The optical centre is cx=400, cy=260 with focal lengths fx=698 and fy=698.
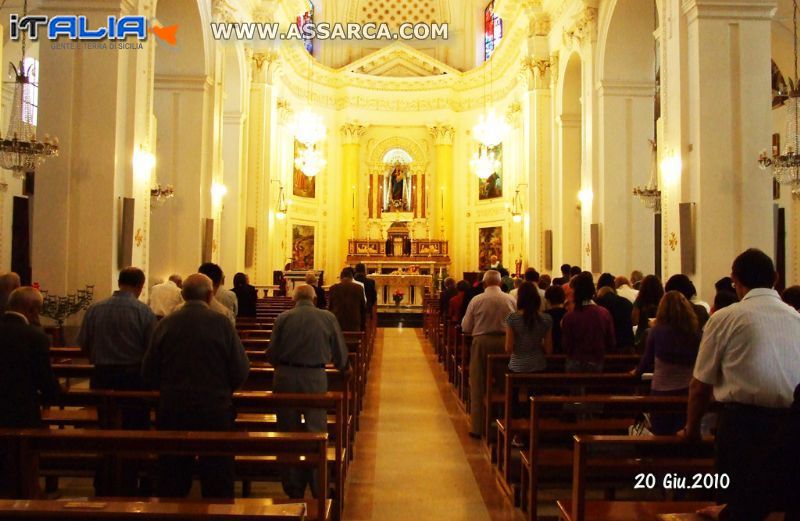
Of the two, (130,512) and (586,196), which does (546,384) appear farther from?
(586,196)

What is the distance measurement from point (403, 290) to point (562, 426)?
62.5 feet

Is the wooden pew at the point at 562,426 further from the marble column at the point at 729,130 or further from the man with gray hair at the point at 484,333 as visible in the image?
the marble column at the point at 729,130

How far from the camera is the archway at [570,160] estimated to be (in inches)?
704

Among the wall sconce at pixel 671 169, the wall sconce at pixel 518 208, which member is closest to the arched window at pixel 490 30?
the wall sconce at pixel 518 208

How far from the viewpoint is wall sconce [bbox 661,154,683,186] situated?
10.2 meters

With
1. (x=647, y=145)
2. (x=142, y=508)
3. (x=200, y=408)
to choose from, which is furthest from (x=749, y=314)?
(x=647, y=145)

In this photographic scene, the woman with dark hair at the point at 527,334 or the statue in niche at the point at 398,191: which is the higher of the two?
the statue in niche at the point at 398,191

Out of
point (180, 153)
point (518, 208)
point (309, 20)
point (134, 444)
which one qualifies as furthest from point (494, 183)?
point (134, 444)

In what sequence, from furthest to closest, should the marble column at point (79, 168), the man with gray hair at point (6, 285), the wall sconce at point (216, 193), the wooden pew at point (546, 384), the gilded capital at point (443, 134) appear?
the gilded capital at point (443, 134) < the wall sconce at point (216, 193) < the marble column at point (79, 168) < the man with gray hair at point (6, 285) < the wooden pew at point (546, 384)

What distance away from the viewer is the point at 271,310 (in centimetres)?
1320

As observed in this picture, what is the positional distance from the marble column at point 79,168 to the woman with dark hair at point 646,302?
701 centimetres

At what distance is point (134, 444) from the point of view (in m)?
3.27

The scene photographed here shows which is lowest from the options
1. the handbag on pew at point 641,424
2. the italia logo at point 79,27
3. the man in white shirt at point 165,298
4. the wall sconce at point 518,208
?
the handbag on pew at point 641,424

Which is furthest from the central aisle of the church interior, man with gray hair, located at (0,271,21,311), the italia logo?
the italia logo
